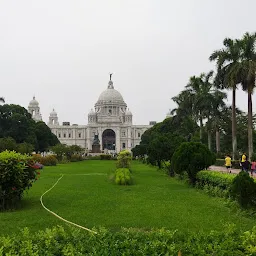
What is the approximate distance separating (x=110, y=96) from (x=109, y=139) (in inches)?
584

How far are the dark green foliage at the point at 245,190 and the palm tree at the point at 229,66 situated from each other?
17.4 metres

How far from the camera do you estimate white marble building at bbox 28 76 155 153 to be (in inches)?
5123

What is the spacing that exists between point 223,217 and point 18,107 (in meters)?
57.5

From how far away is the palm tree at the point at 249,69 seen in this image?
2652 cm

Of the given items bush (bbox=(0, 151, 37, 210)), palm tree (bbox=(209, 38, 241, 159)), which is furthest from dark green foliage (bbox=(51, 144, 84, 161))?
bush (bbox=(0, 151, 37, 210))

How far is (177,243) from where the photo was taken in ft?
19.2

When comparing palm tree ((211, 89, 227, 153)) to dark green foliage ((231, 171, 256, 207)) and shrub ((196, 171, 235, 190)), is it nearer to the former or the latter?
shrub ((196, 171, 235, 190))

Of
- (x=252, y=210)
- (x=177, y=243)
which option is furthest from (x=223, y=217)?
(x=177, y=243)

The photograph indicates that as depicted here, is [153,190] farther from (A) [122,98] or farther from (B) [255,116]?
(A) [122,98]

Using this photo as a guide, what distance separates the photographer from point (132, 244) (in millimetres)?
5562

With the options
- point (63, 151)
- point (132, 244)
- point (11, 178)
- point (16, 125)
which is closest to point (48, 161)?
point (63, 151)

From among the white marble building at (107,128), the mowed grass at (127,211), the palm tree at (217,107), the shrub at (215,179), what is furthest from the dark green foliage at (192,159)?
the white marble building at (107,128)

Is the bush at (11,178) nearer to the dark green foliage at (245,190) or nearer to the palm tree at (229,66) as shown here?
the dark green foliage at (245,190)

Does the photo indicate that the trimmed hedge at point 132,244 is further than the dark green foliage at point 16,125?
No
